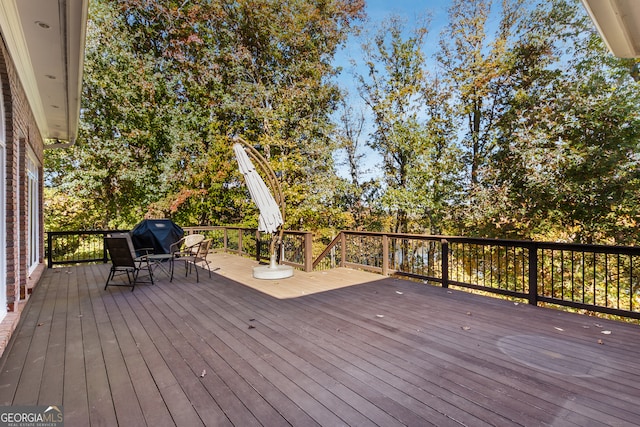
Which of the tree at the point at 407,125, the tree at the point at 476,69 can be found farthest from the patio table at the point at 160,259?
the tree at the point at 476,69

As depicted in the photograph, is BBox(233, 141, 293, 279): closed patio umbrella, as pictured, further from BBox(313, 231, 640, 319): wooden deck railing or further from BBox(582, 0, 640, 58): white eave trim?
BBox(582, 0, 640, 58): white eave trim

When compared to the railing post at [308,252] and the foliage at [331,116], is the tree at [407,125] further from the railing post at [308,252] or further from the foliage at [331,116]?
the railing post at [308,252]

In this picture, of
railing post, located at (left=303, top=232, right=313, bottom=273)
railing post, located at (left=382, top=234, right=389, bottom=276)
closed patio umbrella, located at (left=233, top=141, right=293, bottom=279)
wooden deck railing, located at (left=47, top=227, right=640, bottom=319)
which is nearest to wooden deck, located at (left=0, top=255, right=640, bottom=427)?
wooden deck railing, located at (left=47, top=227, right=640, bottom=319)

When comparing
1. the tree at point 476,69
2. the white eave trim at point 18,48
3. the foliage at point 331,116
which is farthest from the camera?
the tree at point 476,69

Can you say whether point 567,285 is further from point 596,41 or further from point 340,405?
point 340,405

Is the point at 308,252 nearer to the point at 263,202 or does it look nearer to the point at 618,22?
the point at 263,202

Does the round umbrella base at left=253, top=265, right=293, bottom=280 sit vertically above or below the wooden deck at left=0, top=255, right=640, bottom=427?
above

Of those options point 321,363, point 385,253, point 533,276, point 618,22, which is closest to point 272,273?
point 385,253

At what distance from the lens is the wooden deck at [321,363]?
6.25ft

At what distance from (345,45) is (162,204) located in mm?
8952

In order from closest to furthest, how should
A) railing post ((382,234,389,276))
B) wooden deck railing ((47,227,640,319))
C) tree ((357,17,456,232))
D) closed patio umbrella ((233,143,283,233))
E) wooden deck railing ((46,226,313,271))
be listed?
1. wooden deck railing ((47,227,640,319))
2. closed patio umbrella ((233,143,283,233))
3. railing post ((382,234,389,276))
4. wooden deck railing ((46,226,313,271))
5. tree ((357,17,456,232))

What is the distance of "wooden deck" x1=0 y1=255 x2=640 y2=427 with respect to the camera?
1905 mm

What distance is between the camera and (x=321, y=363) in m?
2.52

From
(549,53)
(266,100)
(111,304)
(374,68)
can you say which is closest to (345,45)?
(374,68)
